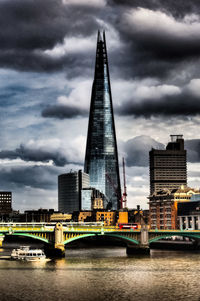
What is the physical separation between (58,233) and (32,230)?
282 inches

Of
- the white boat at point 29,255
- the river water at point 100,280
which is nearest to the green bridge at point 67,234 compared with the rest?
the white boat at point 29,255

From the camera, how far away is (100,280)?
122375 mm

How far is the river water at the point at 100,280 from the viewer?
341ft

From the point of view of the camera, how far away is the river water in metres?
104

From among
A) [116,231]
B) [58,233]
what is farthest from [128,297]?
[116,231]

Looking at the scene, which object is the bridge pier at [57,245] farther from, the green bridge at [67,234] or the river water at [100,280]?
the river water at [100,280]

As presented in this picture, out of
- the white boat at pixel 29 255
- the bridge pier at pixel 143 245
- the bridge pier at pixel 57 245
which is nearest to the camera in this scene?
the white boat at pixel 29 255

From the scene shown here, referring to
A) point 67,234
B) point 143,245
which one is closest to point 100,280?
point 67,234

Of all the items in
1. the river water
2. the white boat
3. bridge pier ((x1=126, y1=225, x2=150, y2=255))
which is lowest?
the river water

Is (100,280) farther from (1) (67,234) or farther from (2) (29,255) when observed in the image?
(1) (67,234)

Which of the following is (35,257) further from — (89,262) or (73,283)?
(73,283)

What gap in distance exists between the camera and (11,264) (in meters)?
153

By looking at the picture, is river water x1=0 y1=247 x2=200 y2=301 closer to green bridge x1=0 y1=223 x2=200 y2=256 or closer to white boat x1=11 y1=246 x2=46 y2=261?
white boat x1=11 y1=246 x2=46 y2=261

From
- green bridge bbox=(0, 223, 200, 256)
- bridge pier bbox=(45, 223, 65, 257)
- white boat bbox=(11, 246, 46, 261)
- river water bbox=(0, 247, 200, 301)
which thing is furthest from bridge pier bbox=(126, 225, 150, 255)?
white boat bbox=(11, 246, 46, 261)
